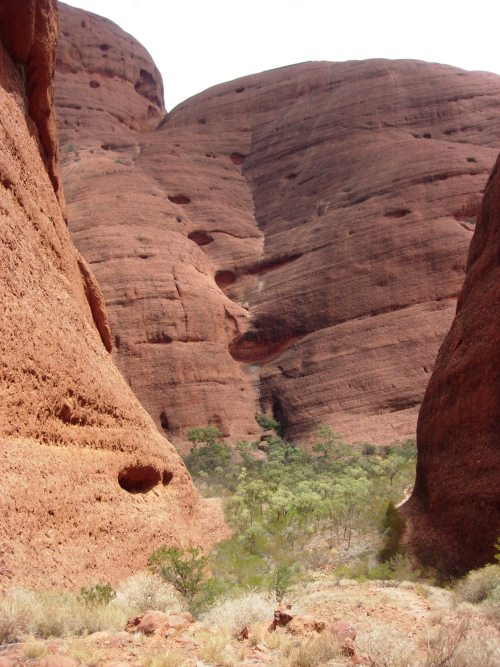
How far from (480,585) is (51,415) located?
587 cm

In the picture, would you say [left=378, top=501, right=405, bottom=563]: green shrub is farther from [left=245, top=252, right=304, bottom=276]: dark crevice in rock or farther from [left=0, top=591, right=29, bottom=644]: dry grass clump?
[left=245, top=252, right=304, bottom=276]: dark crevice in rock

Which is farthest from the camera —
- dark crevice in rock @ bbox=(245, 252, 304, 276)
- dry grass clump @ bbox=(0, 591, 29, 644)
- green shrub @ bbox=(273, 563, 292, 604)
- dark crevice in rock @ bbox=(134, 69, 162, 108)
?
dark crevice in rock @ bbox=(134, 69, 162, 108)

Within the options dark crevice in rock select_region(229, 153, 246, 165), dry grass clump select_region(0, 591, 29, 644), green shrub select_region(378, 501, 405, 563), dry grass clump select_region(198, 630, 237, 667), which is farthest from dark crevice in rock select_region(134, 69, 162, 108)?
dry grass clump select_region(198, 630, 237, 667)

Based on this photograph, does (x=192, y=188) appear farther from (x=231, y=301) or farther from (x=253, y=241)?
(x=231, y=301)

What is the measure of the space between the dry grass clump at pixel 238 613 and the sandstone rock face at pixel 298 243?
2230cm

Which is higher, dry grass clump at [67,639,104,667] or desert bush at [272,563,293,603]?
dry grass clump at [67,639,104,667]

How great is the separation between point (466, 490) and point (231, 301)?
2832 centimetres

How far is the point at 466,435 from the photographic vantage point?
11.0 m

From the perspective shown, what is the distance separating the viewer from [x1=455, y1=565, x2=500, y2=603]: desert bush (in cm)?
799

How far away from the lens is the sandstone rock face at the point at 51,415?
734cm

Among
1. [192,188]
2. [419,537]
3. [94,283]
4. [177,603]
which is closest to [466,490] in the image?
[419,537]

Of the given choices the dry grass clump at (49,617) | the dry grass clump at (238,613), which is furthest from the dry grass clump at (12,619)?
the dry grass clump at (238,613)

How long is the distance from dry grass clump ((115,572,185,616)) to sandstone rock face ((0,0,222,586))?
0.35 m

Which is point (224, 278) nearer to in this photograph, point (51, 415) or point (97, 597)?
point (51, 415)
